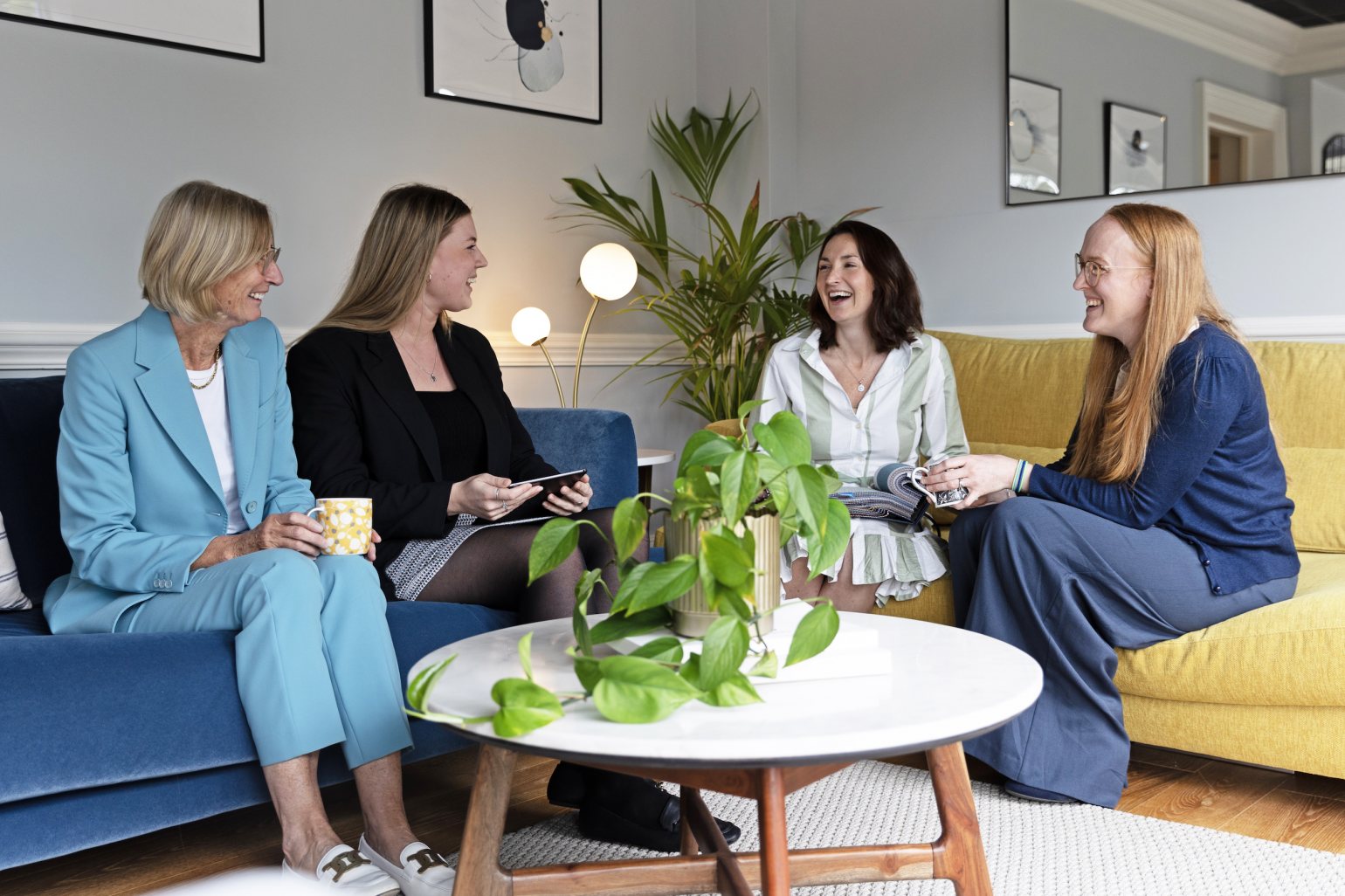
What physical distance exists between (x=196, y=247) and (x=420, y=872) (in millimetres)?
1057

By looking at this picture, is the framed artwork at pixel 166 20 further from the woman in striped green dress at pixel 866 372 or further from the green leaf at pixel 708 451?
the green leaf at pixel 708 451

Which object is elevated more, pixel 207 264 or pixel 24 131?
pixel 24 131

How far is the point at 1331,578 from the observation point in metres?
2.36

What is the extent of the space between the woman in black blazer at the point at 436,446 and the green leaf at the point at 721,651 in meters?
0.89

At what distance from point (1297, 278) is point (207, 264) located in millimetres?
2662

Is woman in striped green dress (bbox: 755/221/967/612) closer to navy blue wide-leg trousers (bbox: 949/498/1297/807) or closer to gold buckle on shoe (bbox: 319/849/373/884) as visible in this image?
navy blue wide-leg trousers (bbox: 949/498/1297/807)

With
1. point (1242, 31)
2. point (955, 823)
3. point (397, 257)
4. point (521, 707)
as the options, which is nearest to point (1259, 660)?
point (955, 823)

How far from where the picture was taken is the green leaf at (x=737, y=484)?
51.4 inches

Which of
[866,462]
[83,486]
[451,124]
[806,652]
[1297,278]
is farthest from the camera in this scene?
[451,124]

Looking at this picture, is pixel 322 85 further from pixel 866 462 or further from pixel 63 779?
pixel 63 779

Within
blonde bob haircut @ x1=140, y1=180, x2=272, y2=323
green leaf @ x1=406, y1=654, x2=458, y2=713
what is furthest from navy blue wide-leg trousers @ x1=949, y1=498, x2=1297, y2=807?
blonde bob haircut @ x1=140, y1=180, x2=272, y2=323

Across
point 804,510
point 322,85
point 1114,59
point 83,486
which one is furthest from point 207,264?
point 1114,59

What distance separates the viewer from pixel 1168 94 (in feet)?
11.1

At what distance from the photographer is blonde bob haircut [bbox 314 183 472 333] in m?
2.49
